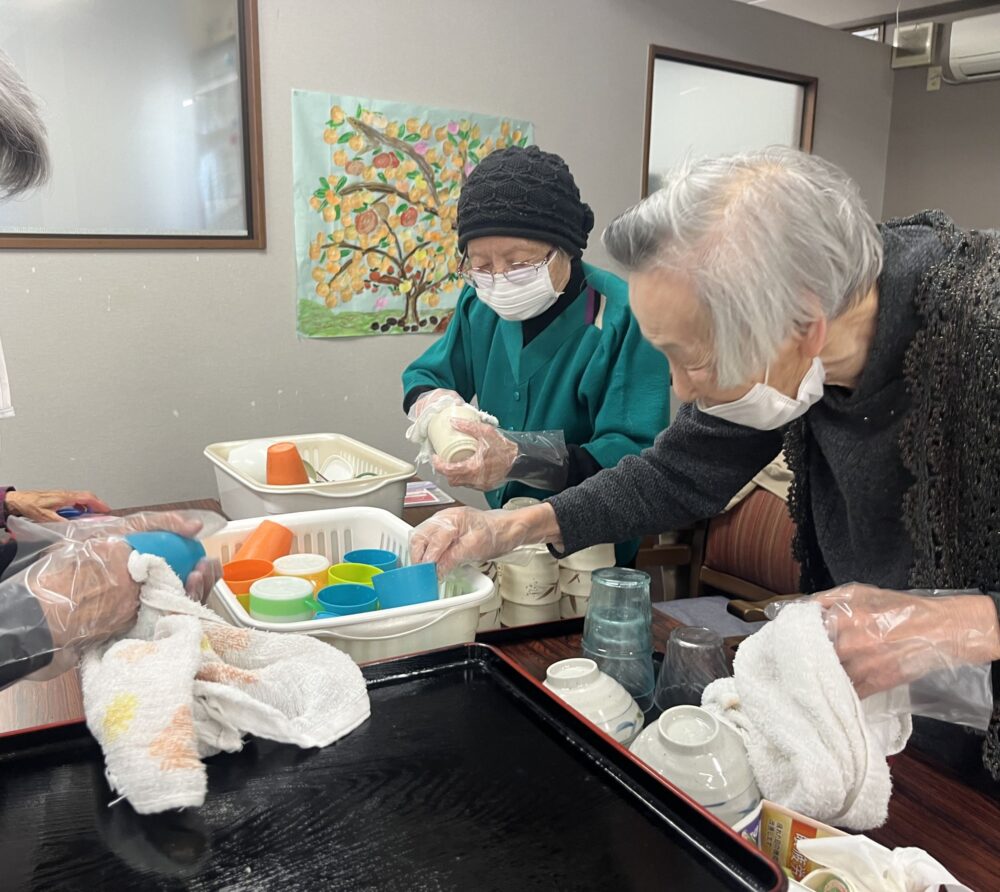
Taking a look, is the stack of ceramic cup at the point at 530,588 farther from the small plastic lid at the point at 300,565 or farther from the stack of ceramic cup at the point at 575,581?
the small plastic lid at the point at 300,565

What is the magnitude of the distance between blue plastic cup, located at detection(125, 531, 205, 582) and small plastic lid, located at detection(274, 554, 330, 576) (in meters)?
0.17

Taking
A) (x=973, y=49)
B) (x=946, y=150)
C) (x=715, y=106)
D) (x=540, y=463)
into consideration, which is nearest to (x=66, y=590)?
(x=540, y=463)

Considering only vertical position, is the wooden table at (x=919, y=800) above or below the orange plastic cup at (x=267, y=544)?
below

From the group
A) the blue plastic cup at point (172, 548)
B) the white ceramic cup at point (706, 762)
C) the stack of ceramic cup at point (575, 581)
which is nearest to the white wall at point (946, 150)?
the stack of ceramic cup at point (575, 581)

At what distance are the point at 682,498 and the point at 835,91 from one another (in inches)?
129

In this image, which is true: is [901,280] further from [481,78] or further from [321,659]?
[481,78]

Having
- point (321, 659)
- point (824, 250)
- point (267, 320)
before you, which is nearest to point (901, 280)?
point (824, 250)

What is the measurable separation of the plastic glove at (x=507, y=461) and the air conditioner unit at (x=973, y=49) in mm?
3155

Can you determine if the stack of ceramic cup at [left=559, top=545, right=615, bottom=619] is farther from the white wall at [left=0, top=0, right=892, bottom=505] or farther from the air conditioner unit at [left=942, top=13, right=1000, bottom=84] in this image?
the air conditioner unit at [left=942, top=13, right=1000, bottom=84]

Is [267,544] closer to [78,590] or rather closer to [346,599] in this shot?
[346,599]

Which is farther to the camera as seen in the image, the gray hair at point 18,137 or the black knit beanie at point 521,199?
the black knit beanie at point 521,199

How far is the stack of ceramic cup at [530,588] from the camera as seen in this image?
114 cm

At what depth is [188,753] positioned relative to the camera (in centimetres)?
60

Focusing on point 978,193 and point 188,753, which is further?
point 978,193
